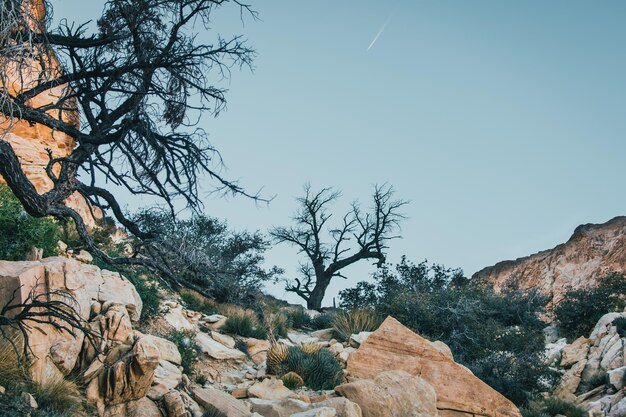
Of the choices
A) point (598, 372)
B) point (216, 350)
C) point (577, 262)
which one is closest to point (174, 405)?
point (216, 350)

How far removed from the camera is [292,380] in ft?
36.8

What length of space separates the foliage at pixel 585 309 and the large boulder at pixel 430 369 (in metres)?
8.69

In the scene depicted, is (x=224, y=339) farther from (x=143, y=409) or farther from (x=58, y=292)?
(x=58, y=292)

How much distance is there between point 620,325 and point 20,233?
49.8ft

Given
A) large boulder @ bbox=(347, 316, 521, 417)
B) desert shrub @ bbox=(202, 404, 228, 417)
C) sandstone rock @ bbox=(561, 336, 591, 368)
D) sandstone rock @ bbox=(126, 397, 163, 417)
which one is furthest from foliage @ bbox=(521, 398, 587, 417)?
sandstone rock @ bbox=(126, 397, 163, 417)

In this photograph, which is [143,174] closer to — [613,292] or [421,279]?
[613,292]

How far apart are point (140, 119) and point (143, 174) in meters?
1.17

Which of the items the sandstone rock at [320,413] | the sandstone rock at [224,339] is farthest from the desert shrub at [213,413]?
the sandstone rock at [224,339]

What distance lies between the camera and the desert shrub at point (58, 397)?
664cm

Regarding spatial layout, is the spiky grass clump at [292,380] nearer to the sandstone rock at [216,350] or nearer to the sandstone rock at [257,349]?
the sandstone rock at [216,350]

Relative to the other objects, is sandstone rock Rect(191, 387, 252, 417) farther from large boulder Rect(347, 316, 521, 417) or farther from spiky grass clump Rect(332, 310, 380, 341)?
spiky grass clump Rect(332, 310, 380, 341)

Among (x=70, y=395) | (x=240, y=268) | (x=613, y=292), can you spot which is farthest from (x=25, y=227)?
(x=613, y=292)

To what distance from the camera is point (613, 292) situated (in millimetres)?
19672

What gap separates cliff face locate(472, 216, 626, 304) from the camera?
26172 mm
